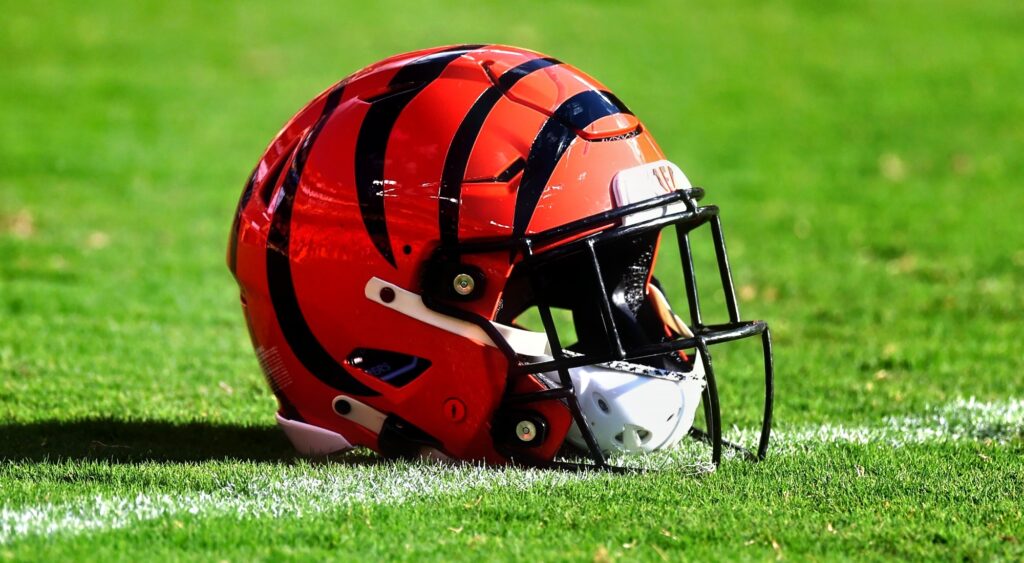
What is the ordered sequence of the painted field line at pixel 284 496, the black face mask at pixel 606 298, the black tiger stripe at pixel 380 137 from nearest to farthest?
the painted field line at pixel 284 496 < the black face mask at pixel 606 298 < the black tiger stripe at pixel 380 137

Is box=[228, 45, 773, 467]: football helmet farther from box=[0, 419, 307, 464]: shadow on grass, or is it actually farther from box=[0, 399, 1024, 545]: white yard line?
box=[0, 419, 307, 464]: shadow on grass

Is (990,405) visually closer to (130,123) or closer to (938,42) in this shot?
(130,123)

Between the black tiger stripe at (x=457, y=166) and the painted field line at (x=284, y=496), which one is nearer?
the painted field line at (x=284, y=496)

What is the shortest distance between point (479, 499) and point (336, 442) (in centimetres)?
74

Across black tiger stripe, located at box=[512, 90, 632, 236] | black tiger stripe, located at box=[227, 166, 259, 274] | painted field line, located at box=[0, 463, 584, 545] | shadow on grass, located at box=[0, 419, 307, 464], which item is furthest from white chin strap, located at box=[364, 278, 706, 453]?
shadow on grass, located at box=[0, 419, 307, 464]

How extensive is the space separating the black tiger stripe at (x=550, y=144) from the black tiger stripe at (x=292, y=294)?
0.76m

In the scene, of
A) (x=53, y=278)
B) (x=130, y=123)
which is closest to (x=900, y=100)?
(x=130, y=123)

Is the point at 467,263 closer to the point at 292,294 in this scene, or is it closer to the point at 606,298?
the point at 606,298

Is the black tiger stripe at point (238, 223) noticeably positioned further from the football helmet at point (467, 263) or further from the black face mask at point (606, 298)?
the black face mask at point (606, 298)

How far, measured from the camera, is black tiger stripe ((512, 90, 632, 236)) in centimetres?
384

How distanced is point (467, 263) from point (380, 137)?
51 centimetres

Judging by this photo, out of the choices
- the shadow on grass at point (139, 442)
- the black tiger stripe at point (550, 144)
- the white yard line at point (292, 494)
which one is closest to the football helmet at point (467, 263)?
the black tiger stripe at point (550, 144)

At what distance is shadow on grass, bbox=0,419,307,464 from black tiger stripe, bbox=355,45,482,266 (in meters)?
0.94

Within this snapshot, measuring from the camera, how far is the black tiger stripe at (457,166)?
152 inches
